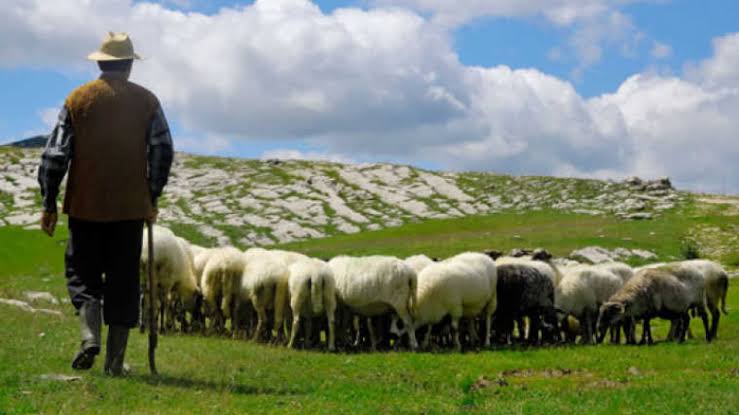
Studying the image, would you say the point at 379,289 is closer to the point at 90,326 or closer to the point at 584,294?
the point at 584,294

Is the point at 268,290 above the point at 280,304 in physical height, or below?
above

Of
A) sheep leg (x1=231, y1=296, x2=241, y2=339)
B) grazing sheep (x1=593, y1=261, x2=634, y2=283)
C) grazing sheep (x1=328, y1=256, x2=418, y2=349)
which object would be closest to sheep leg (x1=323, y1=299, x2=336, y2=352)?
grazing sheep (x1=328, y1=256, x2=418, y2=349)

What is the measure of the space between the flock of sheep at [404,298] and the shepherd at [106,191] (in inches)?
389

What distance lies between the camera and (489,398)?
12.0 m

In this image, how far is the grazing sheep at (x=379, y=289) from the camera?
2142 cm

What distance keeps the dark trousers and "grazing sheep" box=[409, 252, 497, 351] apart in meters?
11.8

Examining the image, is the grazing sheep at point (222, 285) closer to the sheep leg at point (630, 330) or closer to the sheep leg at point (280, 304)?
the sheep leg at point (280, 304)

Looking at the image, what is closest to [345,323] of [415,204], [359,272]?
[359,272]

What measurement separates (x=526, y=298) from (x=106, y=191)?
15.7 m

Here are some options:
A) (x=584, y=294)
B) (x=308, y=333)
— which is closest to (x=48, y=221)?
(x=308, y=333)

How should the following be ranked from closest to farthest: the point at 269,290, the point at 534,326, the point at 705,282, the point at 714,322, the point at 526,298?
the point at 269,290 < the point at 526,298 < the point at 534,326 < the point at 714,322 < the point at 705,282

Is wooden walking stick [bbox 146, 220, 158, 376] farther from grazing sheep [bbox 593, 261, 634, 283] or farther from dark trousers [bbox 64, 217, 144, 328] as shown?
grazing sheep [bbox 593, 261, 634, 283]

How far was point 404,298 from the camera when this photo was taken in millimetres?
21500

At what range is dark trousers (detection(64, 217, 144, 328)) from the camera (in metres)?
10.8
